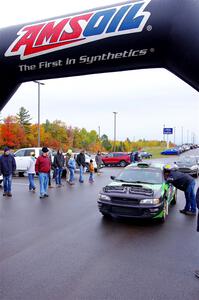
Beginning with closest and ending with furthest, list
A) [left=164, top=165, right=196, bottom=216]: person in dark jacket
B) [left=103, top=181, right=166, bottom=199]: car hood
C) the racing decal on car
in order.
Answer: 1. the racing decal on car
2. [left=103, top=181, right=166, bottom=199]: car hood
3. [left=164, top=165, right=196, bottom=216]: person in dark jacket

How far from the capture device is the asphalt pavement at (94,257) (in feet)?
12.5

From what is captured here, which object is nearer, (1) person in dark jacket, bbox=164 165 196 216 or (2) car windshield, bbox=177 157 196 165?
(1) person in dark jacket, bbox=164 165 196 216

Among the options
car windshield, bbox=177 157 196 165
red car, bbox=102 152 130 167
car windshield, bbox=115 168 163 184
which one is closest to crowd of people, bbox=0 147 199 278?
car windshield, bbox=115 168 163 184

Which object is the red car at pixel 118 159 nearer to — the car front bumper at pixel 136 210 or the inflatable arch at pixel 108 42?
the car front bumper at pixel 136 210

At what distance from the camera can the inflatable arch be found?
2859 mm

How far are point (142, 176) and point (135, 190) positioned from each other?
4.04ft

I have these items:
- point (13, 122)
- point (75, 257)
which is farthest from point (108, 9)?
point (13, 122)

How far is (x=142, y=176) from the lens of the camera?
8383mm

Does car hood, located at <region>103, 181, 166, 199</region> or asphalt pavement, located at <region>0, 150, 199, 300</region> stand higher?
car hood, located at <region>103, 181, 166, 199</region>

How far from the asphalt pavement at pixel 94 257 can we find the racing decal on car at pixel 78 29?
3013mm

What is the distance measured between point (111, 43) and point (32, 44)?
0.95 metres

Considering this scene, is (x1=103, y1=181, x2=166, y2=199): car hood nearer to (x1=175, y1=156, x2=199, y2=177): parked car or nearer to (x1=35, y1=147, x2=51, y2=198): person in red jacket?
(x1=35, y1=147, x2=51, y2=198): person in red jacket

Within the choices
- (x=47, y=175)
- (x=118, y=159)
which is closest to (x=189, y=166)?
(x=118, y=159)

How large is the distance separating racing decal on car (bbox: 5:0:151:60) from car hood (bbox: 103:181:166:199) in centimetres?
455
